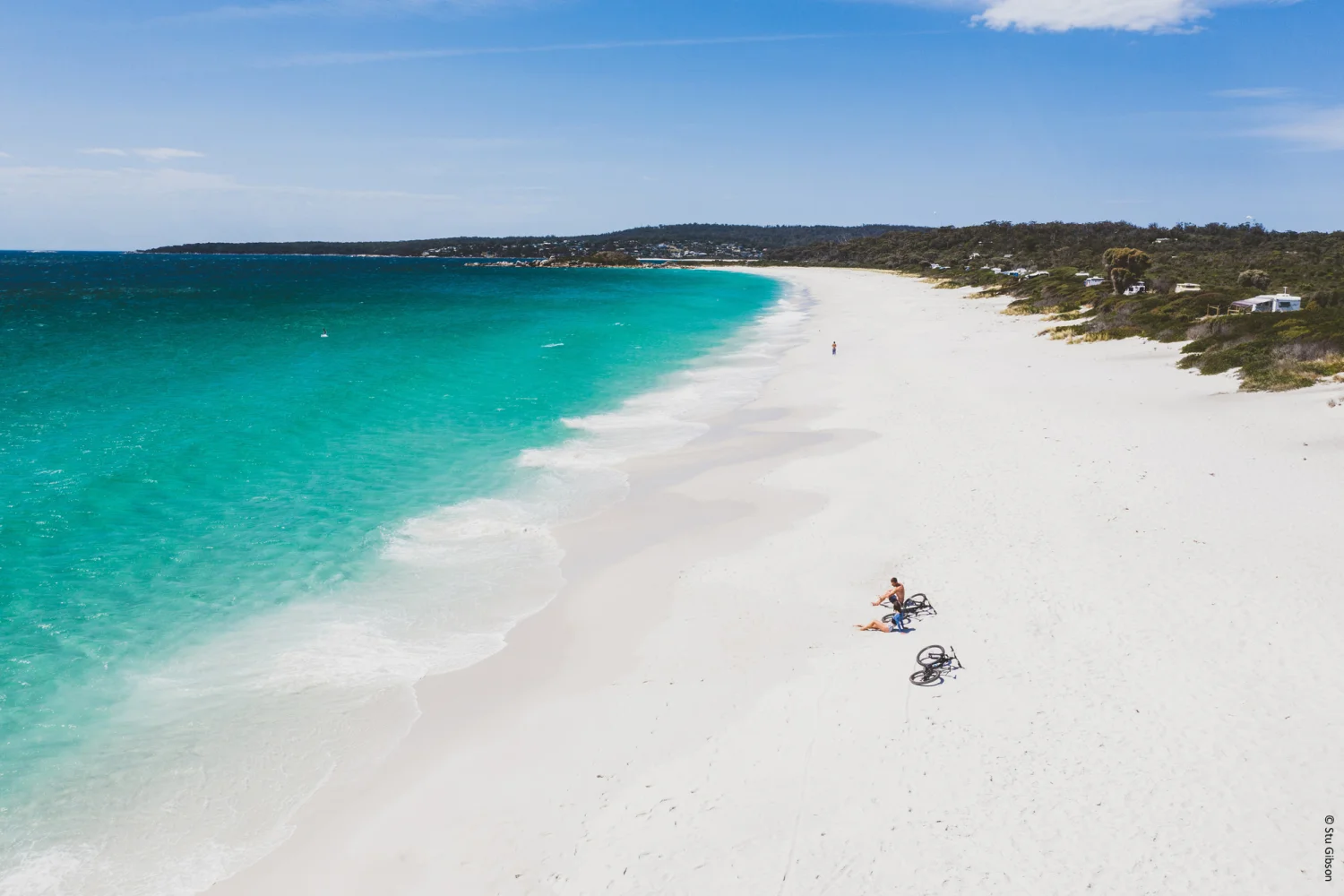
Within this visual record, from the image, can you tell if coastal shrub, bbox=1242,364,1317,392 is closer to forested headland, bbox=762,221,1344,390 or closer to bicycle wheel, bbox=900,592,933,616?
forested headland, bbox=762,221,1344,390

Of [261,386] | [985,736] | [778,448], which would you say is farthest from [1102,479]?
[261,386]

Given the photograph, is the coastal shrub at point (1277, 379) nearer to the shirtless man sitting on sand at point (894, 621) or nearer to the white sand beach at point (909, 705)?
the white sand beach at point (909, 705)

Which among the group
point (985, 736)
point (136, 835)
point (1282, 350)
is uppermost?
point (1282, 350)

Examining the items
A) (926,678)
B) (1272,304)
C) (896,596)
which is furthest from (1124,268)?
(926,678)

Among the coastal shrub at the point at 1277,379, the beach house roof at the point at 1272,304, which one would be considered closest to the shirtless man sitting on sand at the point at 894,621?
the coastal shrub at the point at 1277,379

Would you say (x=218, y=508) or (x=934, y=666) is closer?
(x=934, y=666)

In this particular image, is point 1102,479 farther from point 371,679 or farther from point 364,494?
point 364,494

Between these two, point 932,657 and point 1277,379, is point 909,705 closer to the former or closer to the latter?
point 932,657
